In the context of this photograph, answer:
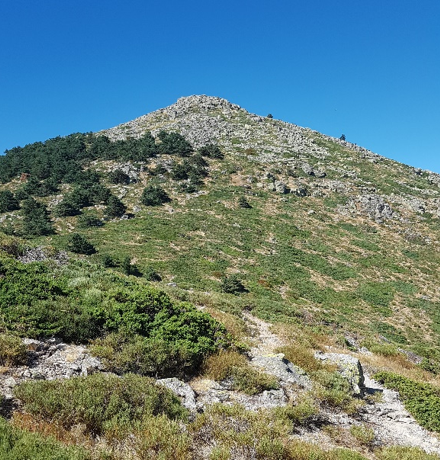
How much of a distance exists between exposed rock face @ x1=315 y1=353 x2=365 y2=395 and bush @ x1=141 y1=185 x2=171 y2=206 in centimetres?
3905

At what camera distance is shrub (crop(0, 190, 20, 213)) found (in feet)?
141

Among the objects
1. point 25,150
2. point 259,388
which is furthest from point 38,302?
point 25,150

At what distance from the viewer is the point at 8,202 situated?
1715 inches

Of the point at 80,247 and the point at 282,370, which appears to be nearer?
the point at 282,370

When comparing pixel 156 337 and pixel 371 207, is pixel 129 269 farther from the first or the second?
pixel 371 207

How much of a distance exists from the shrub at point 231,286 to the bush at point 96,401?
2089cm

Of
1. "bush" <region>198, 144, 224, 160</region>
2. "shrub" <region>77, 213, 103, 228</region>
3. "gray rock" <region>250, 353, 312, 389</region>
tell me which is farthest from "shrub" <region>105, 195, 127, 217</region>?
"gray rock" <region>250, 353, 312, 389</region>

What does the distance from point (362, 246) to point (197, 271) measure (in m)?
26.1

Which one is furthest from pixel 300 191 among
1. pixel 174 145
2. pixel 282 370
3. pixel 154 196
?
pixel 282 370

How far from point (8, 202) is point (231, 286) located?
119 ft

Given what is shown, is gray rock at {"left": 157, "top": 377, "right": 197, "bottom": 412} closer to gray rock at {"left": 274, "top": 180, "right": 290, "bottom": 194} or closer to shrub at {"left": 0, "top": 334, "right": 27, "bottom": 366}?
shrub at {"left": 0, "top": 334, "right": 27, "bottom": 366}

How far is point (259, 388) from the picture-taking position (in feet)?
28.1

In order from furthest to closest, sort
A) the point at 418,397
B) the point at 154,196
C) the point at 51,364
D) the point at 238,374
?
the point at 154,196 < the point at 418,397 < the point at 238,374 < the point at 51,364

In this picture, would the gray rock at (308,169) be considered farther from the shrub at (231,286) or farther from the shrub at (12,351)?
the shrub at (12,351)
